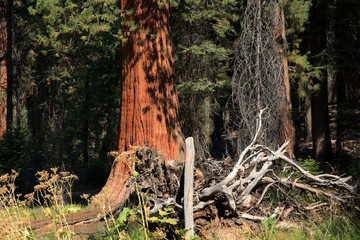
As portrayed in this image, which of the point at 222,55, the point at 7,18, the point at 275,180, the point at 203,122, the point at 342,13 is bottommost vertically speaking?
the point at 275,180

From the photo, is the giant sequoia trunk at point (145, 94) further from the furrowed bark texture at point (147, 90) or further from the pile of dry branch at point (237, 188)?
the pile of dry branch at point (237, 188)

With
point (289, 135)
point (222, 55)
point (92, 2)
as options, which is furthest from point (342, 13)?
point (92, 2)

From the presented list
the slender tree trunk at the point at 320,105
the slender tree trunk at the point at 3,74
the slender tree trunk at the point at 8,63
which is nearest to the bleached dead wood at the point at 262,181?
the slender tree trunk at the point at 320,105

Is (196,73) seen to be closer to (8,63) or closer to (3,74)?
(8,63)

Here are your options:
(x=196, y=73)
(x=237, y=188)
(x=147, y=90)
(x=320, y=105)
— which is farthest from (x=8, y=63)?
Answer: (x=237, y=188)

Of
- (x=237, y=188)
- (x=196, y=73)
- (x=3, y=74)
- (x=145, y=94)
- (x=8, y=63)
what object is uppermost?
(x=8, y=63)

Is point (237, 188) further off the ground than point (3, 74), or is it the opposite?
point (3, 74)

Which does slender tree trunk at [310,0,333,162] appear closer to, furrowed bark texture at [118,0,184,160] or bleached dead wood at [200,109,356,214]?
furrowed bark texture at [118,0,184,160]

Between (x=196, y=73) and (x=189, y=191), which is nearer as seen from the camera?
(x=189, y=191)

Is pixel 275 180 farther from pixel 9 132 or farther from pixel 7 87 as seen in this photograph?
pixel 7 87

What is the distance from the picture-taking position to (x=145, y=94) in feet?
21.9

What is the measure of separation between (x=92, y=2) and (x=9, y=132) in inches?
442

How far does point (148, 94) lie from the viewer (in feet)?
21.9

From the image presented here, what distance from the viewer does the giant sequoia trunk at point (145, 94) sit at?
6.59 metres
